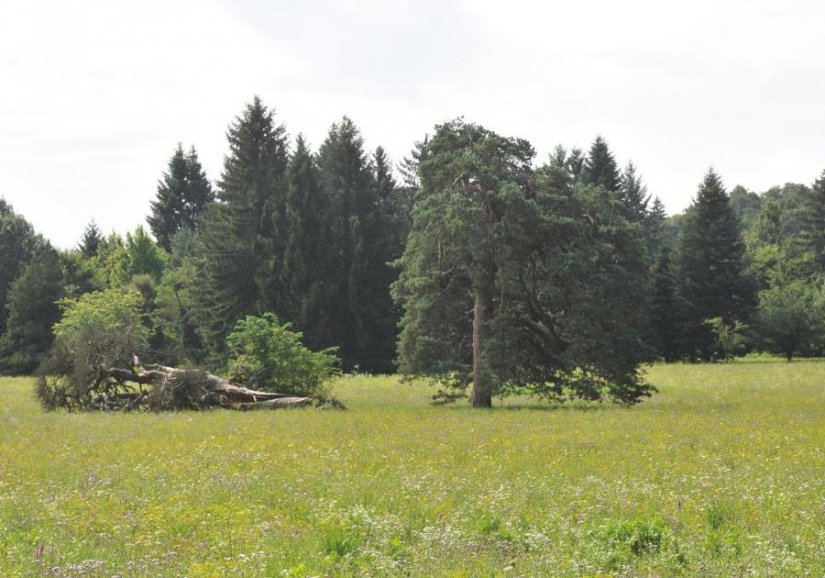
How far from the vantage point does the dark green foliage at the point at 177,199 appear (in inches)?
5012

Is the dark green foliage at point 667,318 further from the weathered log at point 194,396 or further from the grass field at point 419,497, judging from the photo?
the grass field at point 419,497

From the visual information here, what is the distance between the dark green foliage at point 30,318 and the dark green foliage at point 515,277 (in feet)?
148

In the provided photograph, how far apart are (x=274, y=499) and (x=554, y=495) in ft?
13.8

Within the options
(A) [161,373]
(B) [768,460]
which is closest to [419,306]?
(A) [161,373]

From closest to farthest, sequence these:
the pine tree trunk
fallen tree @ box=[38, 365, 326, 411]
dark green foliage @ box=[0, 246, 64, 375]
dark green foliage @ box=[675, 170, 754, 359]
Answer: the pine tree trunk
fallen tree @ box=[38, 365, 326, 411]
dark green foliage @ box=[0, 246, 64, 375]
dark green foliage @ box=[675, 170, 754, 359]

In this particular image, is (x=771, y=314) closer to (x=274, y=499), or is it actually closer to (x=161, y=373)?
(x=161, y=373)

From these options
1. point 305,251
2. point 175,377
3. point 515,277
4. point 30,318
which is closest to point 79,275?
point 30,318

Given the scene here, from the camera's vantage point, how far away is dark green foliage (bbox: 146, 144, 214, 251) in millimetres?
127312

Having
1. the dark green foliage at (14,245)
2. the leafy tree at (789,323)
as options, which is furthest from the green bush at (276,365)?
the dark green foliage at (14,245)

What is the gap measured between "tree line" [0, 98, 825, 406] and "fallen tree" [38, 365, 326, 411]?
285cm

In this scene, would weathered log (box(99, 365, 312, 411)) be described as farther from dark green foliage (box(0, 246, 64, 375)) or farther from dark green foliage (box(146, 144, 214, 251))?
→ dark green foliage (box(146, 144, 214, 251))

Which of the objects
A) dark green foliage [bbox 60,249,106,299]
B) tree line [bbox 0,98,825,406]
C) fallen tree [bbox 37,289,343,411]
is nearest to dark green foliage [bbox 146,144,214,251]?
tree line [bbox 0,98,825,406]

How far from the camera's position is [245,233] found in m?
66.1

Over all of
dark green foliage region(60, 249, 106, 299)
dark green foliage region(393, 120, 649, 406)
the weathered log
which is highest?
dark green foliage region(60, 249, 106, 299)
